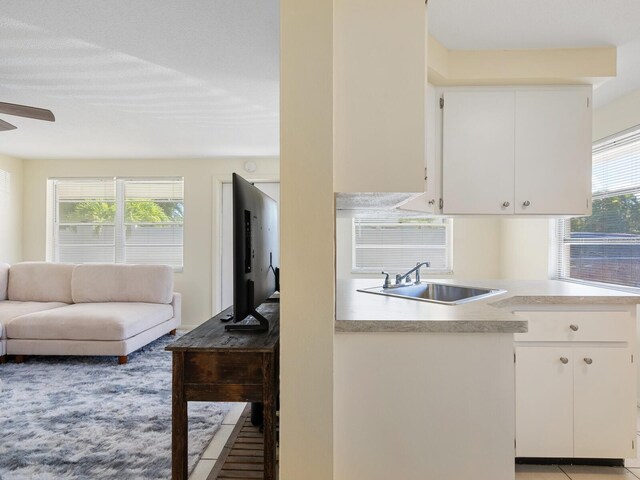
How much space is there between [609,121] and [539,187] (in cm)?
121

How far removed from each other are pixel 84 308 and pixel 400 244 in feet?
11.9

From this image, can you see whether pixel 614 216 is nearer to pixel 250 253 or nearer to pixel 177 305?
pixel 250 253

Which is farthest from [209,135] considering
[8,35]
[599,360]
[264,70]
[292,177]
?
[599,360]

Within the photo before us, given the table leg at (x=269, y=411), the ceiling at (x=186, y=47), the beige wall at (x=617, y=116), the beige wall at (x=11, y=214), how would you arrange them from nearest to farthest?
the table leg at (x=269, y=411) < the ceiling at (x=186, y=47) < the beige wall at (x=617, y=116) < the beige wall at (x=11, y=214)

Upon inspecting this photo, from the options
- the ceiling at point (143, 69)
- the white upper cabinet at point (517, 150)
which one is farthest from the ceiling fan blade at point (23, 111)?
the white upper cabinet at point (517, 150)

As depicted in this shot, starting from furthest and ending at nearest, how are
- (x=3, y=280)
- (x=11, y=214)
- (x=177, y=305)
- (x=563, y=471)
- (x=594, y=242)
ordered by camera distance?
(x=11, y=214), (x=177, y=305), (x=3, y=280), (x=594, y=242), (x=563, y=471)

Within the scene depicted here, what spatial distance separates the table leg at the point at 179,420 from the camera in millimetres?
1455

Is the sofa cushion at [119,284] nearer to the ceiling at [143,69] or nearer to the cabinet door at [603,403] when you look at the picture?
the ceiling at [143,69]

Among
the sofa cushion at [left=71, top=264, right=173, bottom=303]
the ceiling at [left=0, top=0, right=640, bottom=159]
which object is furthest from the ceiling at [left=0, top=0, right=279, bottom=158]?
the sofa cushion at [left=71, top=264, right=173, bottom=303]

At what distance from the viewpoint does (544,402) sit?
1977 mm

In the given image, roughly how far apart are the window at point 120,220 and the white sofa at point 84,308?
70 cm

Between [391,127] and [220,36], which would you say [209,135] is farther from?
[391,127]

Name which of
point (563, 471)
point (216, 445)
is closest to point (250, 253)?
point (216, 445)

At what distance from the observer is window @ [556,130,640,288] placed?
8.89 ft
